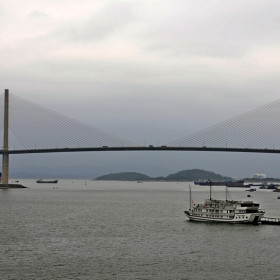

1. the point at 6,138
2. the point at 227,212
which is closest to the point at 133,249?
the point at 227,212

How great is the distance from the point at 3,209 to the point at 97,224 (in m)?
17.8

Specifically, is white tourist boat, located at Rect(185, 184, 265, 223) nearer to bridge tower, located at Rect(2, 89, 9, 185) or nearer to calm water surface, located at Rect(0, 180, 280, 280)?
calm water surface, located at Rect(0, 180, 280, 280)

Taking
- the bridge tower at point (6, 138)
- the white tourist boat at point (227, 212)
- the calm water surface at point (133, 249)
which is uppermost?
the bridge tower at point (6, 138)

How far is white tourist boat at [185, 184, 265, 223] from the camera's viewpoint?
4362 centimetres

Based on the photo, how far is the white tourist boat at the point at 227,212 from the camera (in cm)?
4362

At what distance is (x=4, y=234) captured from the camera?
3462 cm

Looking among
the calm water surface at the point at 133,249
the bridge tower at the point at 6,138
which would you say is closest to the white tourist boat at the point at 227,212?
the calm water surface at the point at 133,249

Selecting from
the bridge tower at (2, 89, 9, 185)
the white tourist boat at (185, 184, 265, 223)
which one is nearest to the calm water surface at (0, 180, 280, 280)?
the white tourist boat at (185, 184, 265, 223)

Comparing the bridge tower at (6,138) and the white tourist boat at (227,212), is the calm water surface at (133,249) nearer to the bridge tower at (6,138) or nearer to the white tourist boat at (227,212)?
the white tourist boat at (227,212)

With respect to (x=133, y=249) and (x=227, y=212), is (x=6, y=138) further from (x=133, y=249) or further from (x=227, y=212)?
(x=133, y=249)

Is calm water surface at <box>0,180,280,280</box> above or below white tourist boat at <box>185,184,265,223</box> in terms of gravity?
below

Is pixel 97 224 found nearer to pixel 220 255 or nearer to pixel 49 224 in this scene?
pixel 49 224

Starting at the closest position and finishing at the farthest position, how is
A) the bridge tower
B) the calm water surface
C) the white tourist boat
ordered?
the calm water surface → the white tourist boat → the bridge tower

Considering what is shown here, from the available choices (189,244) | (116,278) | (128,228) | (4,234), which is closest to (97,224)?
(128,228)
